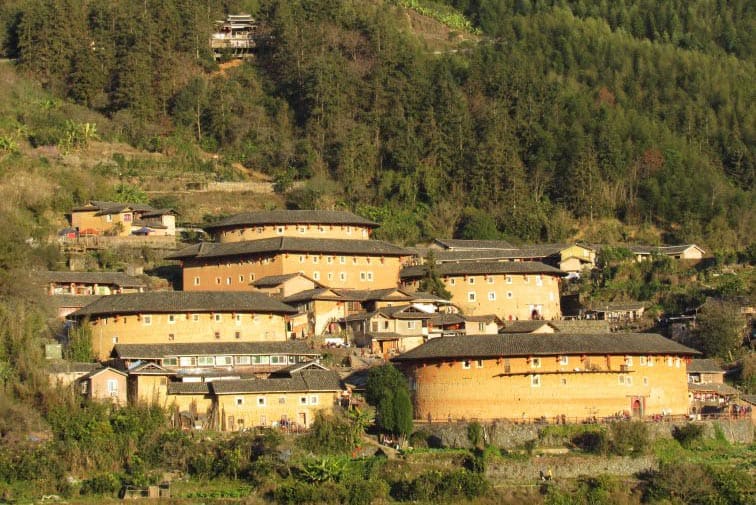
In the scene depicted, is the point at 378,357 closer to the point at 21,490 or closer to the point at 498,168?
the point at 21,490

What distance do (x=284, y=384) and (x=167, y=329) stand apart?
6661mm

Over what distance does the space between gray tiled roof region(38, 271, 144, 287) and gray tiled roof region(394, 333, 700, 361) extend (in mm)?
12994

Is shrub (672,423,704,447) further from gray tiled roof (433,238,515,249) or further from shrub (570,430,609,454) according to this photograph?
gray tiled roof (433,238,515,249)

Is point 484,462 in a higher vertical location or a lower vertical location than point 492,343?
lower

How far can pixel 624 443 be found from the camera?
41.4 metres

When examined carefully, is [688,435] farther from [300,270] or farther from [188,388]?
[300,270]

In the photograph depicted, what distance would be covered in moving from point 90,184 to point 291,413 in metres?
22.9

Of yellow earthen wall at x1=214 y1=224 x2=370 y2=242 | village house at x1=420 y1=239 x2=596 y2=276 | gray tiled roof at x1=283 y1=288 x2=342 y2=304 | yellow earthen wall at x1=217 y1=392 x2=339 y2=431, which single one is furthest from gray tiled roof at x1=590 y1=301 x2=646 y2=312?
yellow earthen wall at x1=217 y1=392 x2=339 y2=431

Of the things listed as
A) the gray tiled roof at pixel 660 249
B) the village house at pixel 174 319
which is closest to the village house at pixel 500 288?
the gray tiled roof at pixel 660 249

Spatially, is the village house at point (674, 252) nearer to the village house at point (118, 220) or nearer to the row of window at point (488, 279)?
the row of window at point (488, 279)

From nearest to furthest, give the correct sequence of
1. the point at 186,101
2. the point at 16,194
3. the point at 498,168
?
1. the point at 16,194
2. the point at 498,168
3. the point at 186,101

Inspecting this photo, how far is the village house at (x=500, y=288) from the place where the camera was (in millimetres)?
56656

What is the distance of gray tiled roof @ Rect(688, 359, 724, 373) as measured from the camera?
158ft

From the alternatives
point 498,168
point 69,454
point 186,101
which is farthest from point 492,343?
point 186,101
